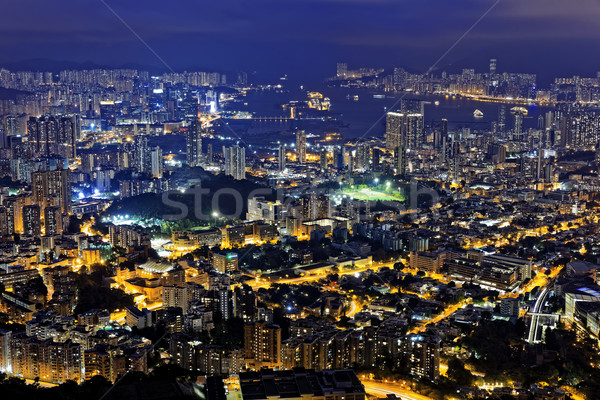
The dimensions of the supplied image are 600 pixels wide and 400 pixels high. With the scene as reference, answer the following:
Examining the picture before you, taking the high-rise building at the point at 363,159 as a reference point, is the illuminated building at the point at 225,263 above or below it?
below

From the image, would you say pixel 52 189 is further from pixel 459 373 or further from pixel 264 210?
pixel 459 373

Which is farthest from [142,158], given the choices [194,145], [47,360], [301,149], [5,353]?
[47,360]

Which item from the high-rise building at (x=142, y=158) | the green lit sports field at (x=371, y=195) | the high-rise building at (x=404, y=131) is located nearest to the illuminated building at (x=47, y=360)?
the green lit sports field at (x=371, y=195)

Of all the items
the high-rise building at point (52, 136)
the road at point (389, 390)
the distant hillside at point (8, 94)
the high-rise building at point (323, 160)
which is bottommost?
the road at point (389, 390)

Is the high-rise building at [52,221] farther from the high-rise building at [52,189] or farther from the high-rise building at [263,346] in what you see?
the high-rise building at [263,346]

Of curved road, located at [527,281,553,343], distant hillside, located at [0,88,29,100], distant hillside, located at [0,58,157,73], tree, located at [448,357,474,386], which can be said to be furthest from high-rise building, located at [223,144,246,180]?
distant hillside, located at [0,58,157,73]

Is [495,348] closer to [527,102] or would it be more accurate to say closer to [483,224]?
[483,224]
